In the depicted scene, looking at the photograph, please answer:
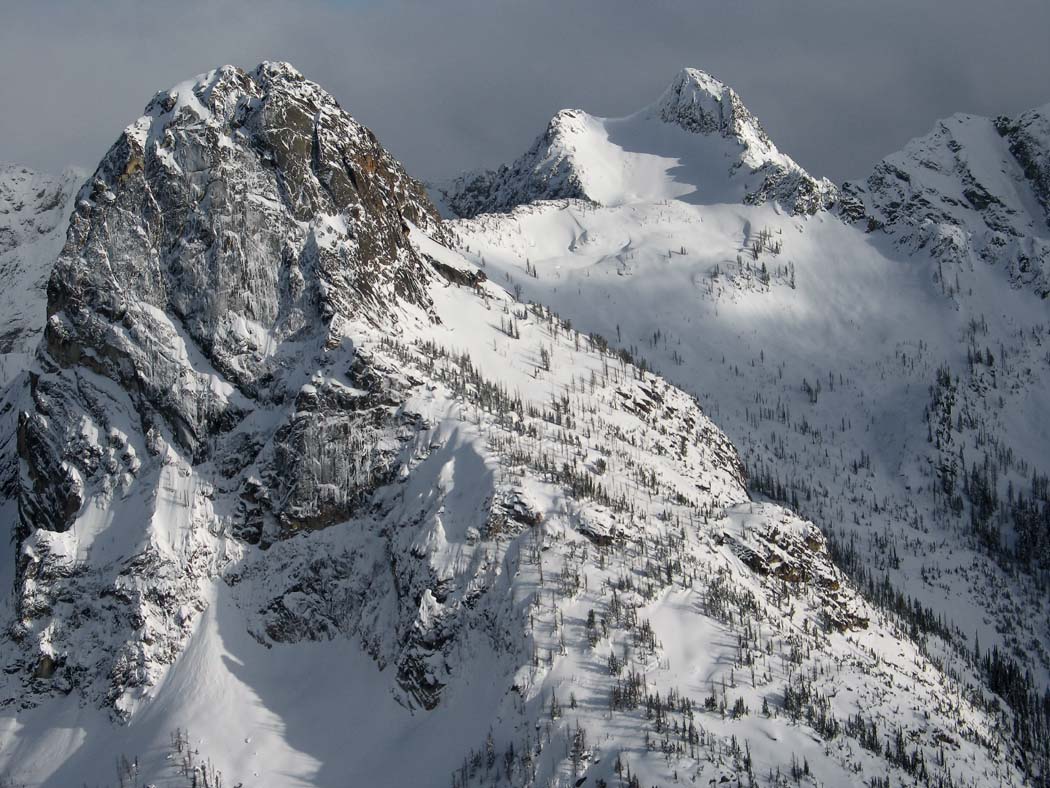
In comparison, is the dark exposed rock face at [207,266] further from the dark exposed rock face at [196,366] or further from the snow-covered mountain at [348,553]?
the snow-covered mountain at [348,553]

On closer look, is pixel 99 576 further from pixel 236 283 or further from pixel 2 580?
pixel 236 283

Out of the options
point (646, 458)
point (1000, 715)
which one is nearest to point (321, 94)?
point (646, 458)

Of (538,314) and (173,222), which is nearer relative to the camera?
(173,222)

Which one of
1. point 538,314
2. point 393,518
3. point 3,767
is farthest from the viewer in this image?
point 538,314

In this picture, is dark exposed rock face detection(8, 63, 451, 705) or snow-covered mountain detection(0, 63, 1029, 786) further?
dark exposed rock face detection(8, 63, 451, 705)

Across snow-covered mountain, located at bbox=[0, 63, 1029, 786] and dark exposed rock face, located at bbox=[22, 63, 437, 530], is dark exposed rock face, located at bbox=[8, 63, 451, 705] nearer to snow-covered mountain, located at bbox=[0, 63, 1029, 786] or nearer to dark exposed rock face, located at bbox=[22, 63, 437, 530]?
dark exposed rock face, located at bbox=[22, 63, 437, 530]

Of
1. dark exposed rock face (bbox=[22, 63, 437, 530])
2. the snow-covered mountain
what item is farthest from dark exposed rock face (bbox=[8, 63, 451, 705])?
the snow-covered mountain

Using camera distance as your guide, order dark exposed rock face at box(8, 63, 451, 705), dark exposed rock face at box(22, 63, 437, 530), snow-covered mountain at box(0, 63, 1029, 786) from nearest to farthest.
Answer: snow-covered mountain at box(0, 63, 1029, 786), dark exposed rock face at box(8, 63, 451, 705), dark exposed rock face at box(22, 63, 437, 530)

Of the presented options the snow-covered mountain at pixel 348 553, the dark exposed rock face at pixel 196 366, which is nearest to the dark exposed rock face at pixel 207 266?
the dark exposed rock face at pixel 196 366

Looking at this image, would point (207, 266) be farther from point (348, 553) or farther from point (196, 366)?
point (348, 553)
